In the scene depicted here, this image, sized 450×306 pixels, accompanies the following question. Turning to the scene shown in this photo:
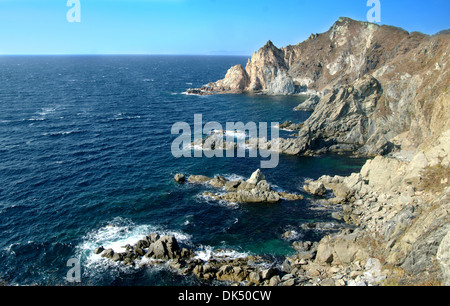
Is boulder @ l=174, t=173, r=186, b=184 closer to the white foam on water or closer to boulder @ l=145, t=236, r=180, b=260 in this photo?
the white foam on water

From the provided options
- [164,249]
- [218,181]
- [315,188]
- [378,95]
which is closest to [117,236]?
[164,249]

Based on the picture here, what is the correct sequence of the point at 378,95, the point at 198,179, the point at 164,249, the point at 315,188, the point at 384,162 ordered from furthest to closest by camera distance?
the point at 378,95 < the point at 198,179 < the point at 315,188 < the point at 384,162 < the point at 164,249

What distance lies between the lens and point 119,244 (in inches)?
1929

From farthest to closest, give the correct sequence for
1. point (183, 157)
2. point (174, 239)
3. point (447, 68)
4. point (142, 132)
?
point (142, 132)
point (183, 157)
point (447, 68)
point (174, 239)

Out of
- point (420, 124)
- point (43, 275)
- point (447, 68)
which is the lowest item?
point (43, 275)

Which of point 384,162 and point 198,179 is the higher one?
point 384,162

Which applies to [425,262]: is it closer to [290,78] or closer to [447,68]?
[447,68]

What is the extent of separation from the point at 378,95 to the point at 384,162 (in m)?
45.3

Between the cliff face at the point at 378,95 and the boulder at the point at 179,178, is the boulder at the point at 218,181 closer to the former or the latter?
the boulder at the point at 179,178

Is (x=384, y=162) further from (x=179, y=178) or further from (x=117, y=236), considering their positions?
(x=117, y=236)

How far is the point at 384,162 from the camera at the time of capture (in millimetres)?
→ 61125

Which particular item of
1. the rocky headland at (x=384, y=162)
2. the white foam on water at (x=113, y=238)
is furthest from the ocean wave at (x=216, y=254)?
the rocky headland at (x=384, y=162)
